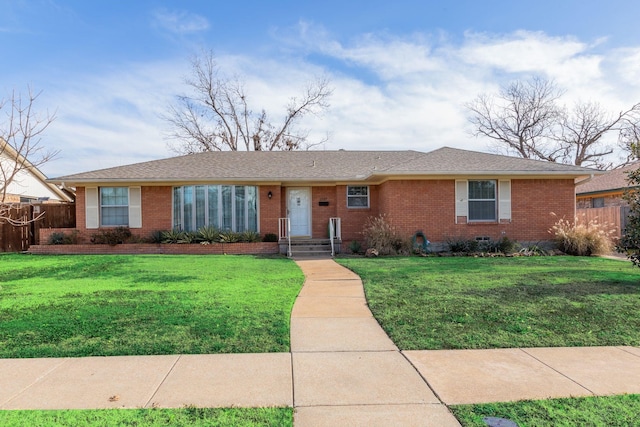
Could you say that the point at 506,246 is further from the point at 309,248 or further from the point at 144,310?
the point at 144,310

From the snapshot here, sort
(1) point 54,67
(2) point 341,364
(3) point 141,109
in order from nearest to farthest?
1. (2) point 341,364
2. (1) point 54,67
3. (3) point 141,109

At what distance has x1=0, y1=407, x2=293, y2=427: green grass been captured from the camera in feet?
9.37

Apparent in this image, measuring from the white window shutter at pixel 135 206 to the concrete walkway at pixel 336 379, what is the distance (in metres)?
12.6

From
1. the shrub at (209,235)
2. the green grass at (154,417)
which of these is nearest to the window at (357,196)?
the shrub at (209,235)

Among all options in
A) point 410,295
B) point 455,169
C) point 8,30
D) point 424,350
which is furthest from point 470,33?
point 8,30

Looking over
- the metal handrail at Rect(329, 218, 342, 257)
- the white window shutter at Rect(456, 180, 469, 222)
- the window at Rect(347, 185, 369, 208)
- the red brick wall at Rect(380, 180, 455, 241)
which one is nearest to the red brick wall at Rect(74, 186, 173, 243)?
the metal handrail at Rect(329, 218, 342, 257)

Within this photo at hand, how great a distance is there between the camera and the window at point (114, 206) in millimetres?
16016

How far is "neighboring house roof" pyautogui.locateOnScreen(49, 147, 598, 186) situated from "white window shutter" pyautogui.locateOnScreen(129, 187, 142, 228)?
75 cm

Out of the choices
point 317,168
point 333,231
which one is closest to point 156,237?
point 333,231

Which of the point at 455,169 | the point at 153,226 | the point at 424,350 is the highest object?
the point at 455,169

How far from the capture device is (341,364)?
162 inches

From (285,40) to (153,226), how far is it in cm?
900

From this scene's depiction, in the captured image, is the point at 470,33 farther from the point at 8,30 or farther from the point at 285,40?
the point at 8,30

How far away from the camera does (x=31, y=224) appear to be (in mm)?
16188
